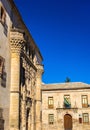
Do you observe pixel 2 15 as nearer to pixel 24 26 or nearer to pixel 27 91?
pixel 24 26

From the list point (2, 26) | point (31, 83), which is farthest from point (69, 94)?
point (2, 26)

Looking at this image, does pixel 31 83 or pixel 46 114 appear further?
pixel 46 114

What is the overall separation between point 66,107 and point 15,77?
2226cm

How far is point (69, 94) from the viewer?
42.6 meters

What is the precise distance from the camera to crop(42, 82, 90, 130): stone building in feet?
136

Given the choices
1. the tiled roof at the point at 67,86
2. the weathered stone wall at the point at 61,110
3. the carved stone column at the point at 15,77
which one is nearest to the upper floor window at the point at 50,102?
the weathered stone wall at the point at 61,110

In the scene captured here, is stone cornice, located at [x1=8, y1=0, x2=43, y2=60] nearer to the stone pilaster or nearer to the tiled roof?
the stone pilaster

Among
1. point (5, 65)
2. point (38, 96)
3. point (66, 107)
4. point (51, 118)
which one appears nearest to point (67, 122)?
point (66, 107)

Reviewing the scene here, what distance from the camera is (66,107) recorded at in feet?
138

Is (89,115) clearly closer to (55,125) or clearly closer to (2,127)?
(55,125)

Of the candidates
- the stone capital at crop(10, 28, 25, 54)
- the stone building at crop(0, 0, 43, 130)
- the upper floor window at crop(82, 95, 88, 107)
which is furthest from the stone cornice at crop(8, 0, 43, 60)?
the upper floor window at crop(82, 95, 88, 107)

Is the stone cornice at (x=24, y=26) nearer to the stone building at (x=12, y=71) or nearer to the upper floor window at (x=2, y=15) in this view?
the stone building at (x=12, y=71)

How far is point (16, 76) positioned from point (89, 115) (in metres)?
22.9

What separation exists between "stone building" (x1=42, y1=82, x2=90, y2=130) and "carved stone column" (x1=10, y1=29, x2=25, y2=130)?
72.3 feet
